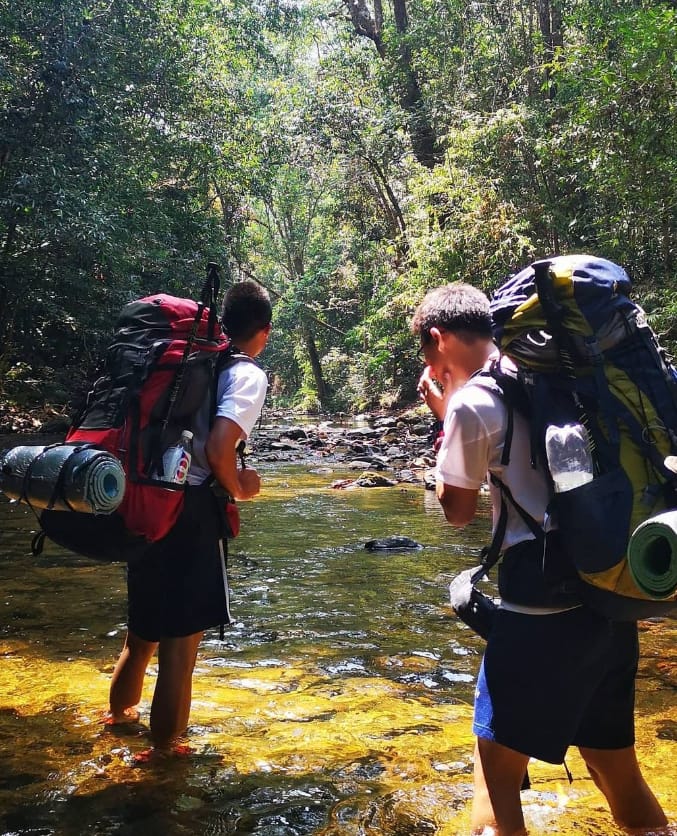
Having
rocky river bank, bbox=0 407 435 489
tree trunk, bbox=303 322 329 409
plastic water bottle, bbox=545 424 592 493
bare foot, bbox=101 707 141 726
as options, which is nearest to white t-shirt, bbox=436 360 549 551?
plastic water bottle, bbox=545 424 592 493

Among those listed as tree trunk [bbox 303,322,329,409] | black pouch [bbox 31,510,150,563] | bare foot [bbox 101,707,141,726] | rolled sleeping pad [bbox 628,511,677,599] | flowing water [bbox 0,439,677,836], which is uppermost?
tree trunk [bbox 303,322,329,409]

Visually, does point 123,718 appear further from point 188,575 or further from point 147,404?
point 147,404

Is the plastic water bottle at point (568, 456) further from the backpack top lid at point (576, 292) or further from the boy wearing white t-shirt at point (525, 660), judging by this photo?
the backpack top lid at point (576, 292)

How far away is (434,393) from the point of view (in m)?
2.49

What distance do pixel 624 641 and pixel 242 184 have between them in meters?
22.9

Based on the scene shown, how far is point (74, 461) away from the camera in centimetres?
261

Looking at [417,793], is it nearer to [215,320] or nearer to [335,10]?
[215,320]

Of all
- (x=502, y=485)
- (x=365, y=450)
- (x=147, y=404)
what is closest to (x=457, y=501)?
(x=502, y=485)

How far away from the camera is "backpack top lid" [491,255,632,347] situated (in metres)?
2.01

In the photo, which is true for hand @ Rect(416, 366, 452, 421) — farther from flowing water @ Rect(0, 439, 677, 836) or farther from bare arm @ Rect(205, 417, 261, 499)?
flowing water @ Rect(0, 439, 677, 836)

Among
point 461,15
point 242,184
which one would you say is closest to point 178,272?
point 242,184

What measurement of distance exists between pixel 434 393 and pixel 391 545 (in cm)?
572

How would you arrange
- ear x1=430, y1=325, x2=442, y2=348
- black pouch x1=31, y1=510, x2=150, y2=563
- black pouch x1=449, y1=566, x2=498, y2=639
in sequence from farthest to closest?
black pouch x1=31, y1=510, x2=150, y2=563, ear x1=430, y1=325, x2=442, y2=348, black pouch x1=449, y1=566, x2=498, y2=639

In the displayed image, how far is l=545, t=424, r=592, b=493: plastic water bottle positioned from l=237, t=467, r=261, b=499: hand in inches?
55.6
